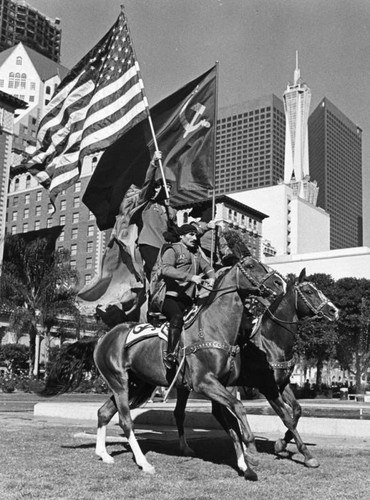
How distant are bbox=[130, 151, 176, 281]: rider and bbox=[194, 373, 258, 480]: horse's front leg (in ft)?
15.7

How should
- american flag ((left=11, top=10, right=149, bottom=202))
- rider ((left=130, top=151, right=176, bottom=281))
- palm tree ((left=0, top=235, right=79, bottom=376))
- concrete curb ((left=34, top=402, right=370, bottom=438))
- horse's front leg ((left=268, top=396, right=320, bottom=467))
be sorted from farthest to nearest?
A: palm tree ((left=0, top=235, right=79, bottom=376)) → american flag ((left=11, top=10, right=149, bottom=202)) → concrete curb ((left=34, top=402, right=370, bottom=438)) → rider ((left=130, top=151, right=176, bottom=281)) → horse's front leg ((left=268, top=396, right=320, bottom=467))

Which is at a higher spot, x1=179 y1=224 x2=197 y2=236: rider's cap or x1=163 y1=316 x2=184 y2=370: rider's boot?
x1=179 y1=224 x2=197 y2=236: rider's cap

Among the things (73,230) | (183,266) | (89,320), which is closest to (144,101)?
(183,266)

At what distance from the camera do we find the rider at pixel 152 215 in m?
14.9

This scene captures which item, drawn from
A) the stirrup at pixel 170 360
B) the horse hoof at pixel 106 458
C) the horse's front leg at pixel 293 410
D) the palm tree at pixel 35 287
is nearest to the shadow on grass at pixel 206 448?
the horse's front leg at pixel 293 410

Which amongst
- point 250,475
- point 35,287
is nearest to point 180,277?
point 250,475

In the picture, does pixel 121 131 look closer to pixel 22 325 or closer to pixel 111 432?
pixel 111 432

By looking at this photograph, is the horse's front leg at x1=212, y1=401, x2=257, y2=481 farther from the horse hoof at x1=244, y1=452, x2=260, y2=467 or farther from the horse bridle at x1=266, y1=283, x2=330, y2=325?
the horse bridle at x1=266, y1=283, x2=330, y2=325

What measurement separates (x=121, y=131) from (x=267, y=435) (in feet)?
28.8

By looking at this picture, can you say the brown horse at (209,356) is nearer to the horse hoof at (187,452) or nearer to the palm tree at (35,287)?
the horse hoof at (187,452)

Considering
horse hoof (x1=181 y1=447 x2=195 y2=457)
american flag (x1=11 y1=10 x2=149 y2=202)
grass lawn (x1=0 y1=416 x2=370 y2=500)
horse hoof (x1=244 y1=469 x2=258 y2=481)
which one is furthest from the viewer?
american flag (x1=11 y1=10 x2=149 y2=202)

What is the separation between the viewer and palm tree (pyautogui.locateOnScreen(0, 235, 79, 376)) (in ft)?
Answer: 186

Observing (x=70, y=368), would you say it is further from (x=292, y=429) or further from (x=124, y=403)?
(x=292, y=429)

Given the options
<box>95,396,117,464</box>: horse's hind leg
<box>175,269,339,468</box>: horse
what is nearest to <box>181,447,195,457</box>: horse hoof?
<box>175,269,339,468</box>: horse
